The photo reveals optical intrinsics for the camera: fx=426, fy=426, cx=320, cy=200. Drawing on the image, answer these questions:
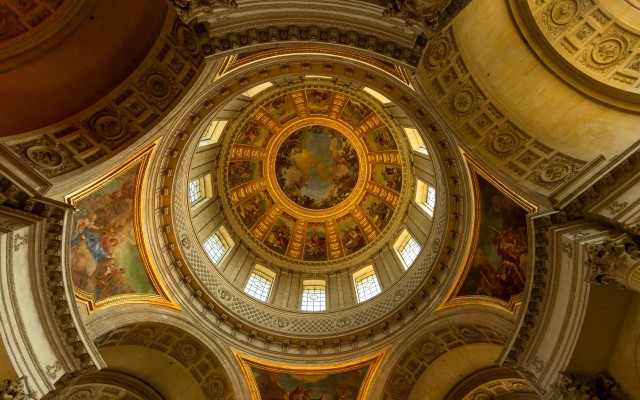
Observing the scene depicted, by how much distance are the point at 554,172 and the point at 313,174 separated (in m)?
15.5

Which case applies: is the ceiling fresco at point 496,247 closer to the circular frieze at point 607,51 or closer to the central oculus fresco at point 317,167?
the circular frieze at point 607,51

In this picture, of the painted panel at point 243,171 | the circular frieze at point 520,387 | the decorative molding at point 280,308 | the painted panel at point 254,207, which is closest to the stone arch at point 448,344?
the decorative molding at point 280,308

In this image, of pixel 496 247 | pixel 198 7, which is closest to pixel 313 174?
pixel 496 247

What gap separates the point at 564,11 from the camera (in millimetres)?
10992

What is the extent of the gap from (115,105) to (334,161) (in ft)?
49.9

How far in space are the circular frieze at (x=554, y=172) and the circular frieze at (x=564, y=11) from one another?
149 inches

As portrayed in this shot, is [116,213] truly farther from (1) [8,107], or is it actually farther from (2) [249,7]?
(2) [249,7]

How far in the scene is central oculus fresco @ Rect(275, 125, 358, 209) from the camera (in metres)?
24.0

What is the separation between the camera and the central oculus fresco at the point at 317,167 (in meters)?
24.0

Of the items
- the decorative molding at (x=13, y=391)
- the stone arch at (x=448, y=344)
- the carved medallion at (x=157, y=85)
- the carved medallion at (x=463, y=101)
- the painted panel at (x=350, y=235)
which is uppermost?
the painted panel at (x=350, y=235)

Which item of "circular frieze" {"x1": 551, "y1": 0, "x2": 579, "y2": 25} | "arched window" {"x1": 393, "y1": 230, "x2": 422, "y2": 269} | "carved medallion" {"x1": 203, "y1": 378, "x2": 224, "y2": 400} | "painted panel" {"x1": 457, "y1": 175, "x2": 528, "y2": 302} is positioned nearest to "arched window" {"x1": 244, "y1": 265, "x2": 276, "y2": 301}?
"carved medallion" {"x1": 203, "y1": 378, "x2": 224, "y2": 400}

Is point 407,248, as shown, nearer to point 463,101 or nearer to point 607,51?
point 463,101

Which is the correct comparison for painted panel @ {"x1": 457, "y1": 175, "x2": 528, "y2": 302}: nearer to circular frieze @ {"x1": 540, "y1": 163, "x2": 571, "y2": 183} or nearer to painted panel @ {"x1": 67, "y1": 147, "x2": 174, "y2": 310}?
circular frieze @ {"x1": 540, "y1": 163, "x2": 571, "y2": 183}

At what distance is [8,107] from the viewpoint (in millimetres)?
9734
